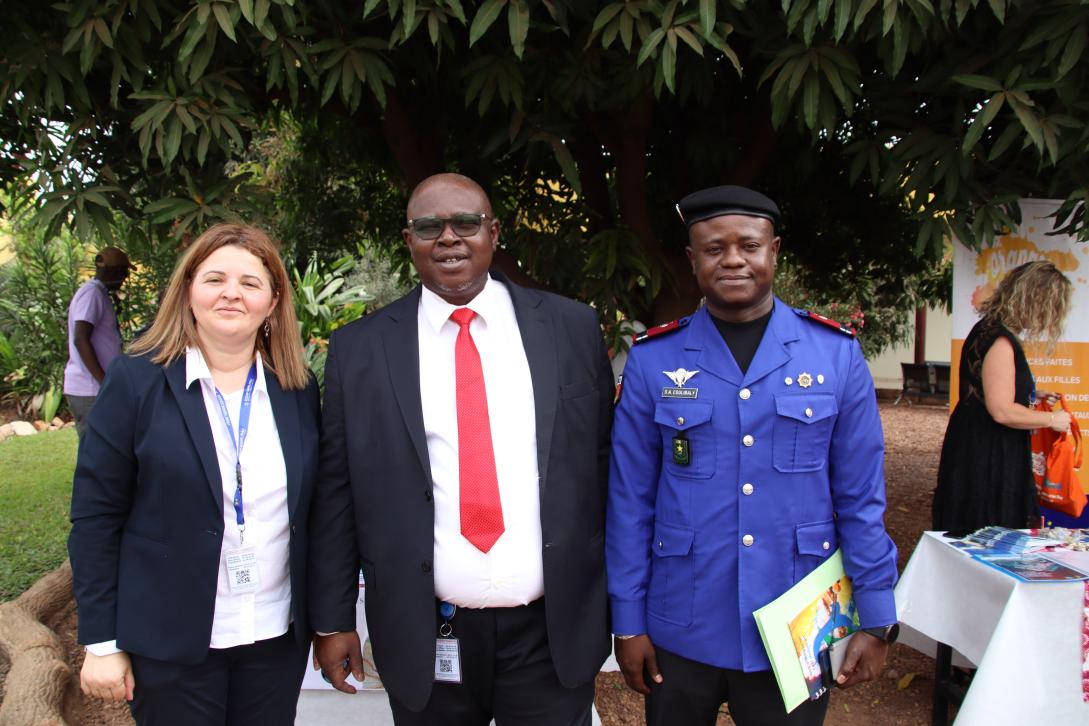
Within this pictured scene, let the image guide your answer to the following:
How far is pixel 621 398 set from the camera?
2250 mm

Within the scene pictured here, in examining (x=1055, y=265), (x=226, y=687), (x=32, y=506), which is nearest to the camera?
(x=226, y=687)

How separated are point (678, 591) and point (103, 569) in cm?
151

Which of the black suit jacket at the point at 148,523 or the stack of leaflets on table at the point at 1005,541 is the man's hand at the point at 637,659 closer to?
the black suit jacket at the point at 148,523

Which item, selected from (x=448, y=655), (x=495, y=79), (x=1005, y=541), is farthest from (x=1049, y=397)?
(x=448, y=655)

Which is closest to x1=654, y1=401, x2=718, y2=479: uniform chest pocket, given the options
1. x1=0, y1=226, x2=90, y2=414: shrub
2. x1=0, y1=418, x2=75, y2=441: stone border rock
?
x1=0, y1=418, x2=75, y2=441: stone border rock

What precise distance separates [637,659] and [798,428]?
2.53 feet

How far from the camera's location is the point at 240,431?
2.14 m

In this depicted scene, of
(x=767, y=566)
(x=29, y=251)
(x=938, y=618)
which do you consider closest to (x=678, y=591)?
(x=767, y=566)

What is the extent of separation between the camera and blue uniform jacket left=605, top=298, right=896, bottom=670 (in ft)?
6.79

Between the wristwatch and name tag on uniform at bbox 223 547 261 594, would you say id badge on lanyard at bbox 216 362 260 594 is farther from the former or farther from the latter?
the wristwatch

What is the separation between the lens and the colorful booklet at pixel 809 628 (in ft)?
6.45

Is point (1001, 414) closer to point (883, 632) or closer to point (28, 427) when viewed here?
point (883, 632)

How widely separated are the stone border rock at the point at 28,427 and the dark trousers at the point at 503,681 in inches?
442

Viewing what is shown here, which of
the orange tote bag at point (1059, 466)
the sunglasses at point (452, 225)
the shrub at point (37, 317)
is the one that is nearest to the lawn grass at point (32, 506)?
the shrub at point (37, 317)
